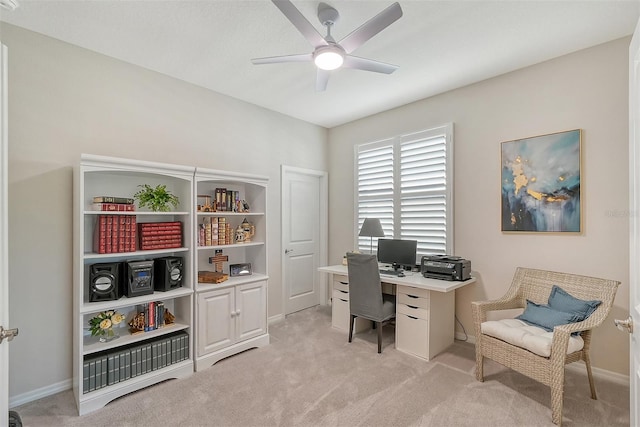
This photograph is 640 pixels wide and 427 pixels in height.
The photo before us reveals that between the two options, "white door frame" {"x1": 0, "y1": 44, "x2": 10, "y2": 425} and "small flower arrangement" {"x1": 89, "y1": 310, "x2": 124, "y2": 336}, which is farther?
"small flower arrangement" {"x1": 89, "y1": 310, "x2": 124, "y2": 336}

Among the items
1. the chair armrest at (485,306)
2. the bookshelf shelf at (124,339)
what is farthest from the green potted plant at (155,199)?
the chair armrest at (485,306)

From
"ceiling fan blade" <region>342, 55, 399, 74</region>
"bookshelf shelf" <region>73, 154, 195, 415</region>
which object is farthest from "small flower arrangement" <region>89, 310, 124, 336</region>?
"ceiling fan blade" <region>342, 55, 399, 74</region>

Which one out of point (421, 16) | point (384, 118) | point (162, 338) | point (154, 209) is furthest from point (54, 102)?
point (384, 118)

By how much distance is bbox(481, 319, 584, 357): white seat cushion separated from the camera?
2.16 metres

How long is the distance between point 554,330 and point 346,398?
1.53 m

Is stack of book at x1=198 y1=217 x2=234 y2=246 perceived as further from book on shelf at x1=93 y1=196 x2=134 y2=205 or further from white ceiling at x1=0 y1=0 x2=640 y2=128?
white ceiling at x1=0 y1=0 x2=640 y2=128

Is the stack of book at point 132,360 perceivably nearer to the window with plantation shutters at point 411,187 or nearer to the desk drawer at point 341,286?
the desk drawer at point 341,286

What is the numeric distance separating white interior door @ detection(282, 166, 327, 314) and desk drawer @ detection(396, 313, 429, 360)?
1.70 m

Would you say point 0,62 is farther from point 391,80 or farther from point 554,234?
point 554,234

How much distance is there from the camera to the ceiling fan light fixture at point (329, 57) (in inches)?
82.7

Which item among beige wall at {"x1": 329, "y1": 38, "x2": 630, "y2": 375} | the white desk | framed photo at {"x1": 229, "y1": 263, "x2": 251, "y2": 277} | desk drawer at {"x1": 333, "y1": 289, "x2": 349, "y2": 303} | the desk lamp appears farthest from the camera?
the desk lamp

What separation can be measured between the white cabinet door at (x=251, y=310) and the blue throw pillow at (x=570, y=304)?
261 cm

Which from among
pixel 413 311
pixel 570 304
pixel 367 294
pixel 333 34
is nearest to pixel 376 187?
pixel 367 294

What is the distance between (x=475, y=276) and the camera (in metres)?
3.32
